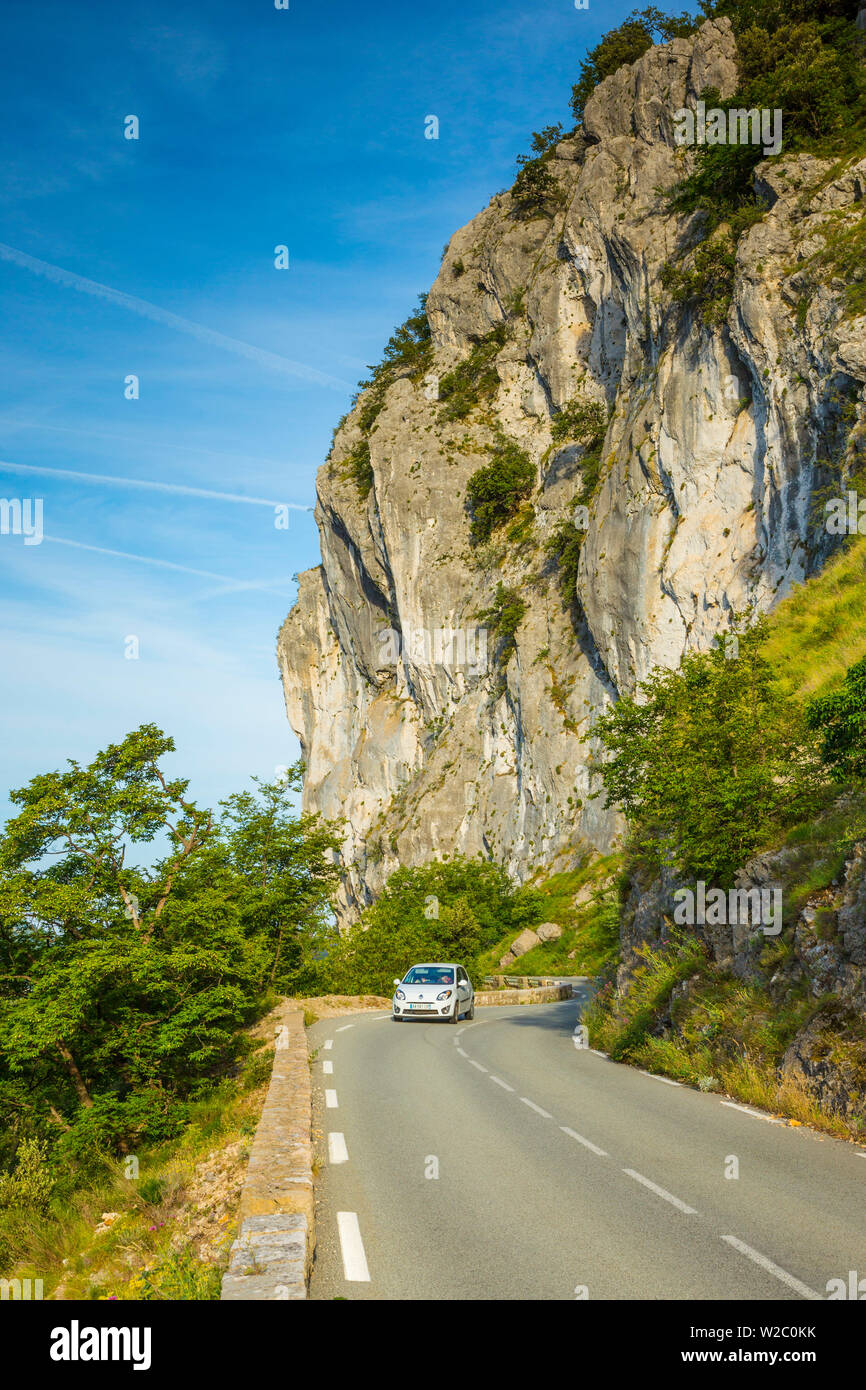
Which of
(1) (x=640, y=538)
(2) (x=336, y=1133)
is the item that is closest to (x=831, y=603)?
(2) (x=336, y=1133)

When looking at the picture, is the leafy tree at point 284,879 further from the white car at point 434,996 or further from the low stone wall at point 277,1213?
the low stone wall at point 277,1213

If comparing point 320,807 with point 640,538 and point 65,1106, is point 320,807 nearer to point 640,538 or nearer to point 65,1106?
point 640,538

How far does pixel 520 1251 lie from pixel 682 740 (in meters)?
11.1

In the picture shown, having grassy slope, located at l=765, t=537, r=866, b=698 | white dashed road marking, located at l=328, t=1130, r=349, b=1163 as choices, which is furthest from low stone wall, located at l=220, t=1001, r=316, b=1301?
grassy slope, located at l=765, t=537, r=866, b=698

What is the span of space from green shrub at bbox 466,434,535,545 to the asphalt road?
53.4 metres

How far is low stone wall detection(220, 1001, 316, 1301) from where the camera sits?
5.15 meters

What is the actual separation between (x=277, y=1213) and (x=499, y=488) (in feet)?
196

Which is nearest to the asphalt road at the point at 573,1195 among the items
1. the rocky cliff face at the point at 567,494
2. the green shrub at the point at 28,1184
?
the green shrub at the point at 28,1184

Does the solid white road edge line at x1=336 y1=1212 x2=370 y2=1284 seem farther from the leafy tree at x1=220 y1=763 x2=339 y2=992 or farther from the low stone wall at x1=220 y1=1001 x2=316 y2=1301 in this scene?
the leafy tree at x1=220 y1=763 x2=339 y2=992

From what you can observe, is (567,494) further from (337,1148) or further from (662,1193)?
(662,1193)

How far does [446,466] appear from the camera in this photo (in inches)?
2650

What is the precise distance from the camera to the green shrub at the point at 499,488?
2488 inches

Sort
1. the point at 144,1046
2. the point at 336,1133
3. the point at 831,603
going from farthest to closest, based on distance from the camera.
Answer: the point at 831,603, the point at 144,1046, the point at 336,1133

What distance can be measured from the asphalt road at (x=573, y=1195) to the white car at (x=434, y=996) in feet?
34.5
